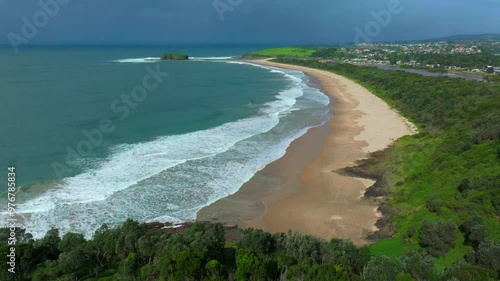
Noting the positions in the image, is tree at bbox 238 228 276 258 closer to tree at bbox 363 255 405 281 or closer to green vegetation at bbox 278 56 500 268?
tree at bbox 363 255 405 281

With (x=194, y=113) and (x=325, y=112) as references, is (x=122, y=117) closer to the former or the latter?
(x=194, y=113)

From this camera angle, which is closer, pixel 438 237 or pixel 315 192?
pixel 438 237

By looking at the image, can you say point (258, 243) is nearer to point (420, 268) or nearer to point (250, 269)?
point (250, 269)

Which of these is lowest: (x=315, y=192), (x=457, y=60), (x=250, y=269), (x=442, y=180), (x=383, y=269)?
(x=315, y=192)

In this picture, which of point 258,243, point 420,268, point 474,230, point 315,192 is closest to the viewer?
point 420,268

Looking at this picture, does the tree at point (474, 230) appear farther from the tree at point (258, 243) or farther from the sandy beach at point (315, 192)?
the tree at point (258, 243)

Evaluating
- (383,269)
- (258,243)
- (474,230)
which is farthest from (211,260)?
(474,230)
